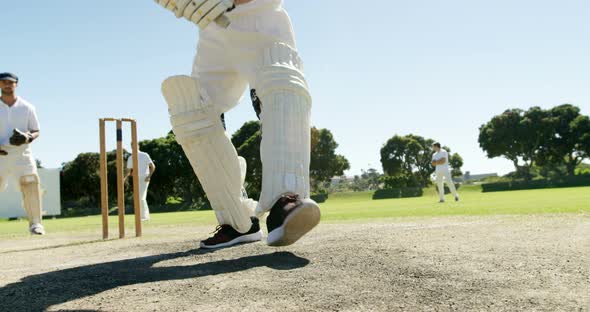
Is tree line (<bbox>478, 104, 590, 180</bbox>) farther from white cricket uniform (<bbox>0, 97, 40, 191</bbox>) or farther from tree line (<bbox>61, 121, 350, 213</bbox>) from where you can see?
white cricket uniform (<bbox>0, 97, 40, 191</bbox>)

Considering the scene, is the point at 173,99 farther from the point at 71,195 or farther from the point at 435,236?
the point at 71,195

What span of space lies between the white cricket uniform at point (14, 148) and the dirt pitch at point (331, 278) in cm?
442

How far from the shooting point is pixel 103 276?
2545 mm

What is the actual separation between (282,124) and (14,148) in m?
6.22

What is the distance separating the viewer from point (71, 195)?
56.3 meters

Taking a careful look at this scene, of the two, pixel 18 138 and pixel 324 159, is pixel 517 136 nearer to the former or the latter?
pixel 324 159

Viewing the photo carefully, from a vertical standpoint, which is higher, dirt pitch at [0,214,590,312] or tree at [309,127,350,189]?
tree at [309,127,350,189]

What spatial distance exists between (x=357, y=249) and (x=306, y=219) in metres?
0.73

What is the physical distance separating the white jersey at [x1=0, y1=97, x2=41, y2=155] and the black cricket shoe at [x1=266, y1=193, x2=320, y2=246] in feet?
A: 20.9

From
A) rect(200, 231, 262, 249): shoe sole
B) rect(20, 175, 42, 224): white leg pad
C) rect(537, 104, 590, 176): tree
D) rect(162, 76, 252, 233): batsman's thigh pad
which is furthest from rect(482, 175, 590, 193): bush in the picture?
rect(162, 76, 252, 233): batsman's thigh pad

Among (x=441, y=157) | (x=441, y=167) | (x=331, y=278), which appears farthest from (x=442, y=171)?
(x=331, y=278)

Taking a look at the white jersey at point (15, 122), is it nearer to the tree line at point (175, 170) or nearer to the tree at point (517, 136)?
the tree line at point (175, 170)

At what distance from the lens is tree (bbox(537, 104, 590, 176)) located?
193ft

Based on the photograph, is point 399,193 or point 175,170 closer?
point 399,193
